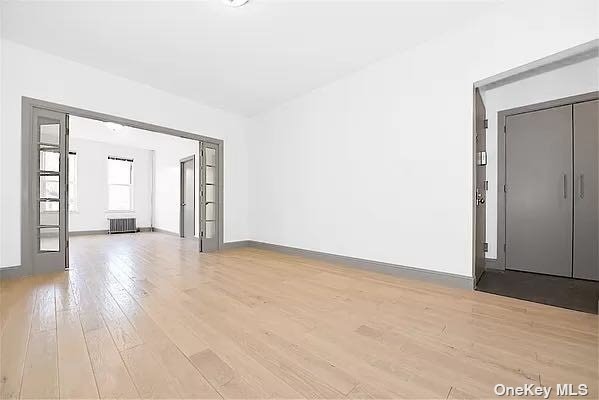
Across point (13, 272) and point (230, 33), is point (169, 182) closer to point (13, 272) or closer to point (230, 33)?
point (13, 272)

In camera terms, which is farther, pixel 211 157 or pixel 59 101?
pixel 211 157

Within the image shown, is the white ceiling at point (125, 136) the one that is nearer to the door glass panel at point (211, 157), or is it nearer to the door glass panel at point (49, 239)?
the door glass panel at point (211, 157)

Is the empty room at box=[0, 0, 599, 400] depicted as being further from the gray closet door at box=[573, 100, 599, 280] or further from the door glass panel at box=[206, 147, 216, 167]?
the door glass panel at box=[206, 147, 216, 167]

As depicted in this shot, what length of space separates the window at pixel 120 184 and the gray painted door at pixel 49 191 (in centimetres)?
559

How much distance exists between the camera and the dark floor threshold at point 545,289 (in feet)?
7.43

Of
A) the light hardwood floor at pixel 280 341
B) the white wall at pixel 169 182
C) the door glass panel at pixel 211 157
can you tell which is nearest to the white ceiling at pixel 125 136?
the white wall at pixel 169 182

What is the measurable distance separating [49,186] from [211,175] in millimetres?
2299

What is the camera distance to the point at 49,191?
3.29 m

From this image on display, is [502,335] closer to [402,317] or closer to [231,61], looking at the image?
[402,317]

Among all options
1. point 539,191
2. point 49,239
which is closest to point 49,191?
point 49,239

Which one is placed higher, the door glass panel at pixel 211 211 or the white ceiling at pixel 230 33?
the white ceiling at pixel 230 33

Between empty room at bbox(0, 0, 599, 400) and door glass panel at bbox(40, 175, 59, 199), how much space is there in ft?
0.08

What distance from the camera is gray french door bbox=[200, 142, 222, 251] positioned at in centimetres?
488

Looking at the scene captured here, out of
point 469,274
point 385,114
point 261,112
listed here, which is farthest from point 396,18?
point 261,112
